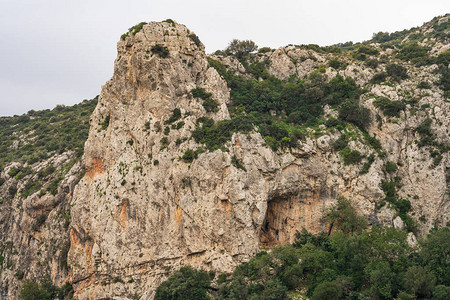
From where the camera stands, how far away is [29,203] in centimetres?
5597

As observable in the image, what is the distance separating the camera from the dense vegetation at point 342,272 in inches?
1382

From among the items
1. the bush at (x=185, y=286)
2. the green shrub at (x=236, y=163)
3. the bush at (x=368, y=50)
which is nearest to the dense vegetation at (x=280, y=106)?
the green shrub at (x=236, y=163)

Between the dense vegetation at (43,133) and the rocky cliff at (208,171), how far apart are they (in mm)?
17311

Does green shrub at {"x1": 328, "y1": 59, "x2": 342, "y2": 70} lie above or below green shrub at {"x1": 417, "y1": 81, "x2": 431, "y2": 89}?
above

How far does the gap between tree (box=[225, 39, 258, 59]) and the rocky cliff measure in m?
13.7

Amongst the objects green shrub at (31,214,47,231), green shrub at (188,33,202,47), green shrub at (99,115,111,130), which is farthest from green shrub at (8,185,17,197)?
green shrub at (188,33,202,47)

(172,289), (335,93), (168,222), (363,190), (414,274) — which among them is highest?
(335,93)

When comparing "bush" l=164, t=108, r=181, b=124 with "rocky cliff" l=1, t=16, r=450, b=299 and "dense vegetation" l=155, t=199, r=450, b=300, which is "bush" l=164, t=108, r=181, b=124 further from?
"dense vegetation" l=155, t=199, r=450, b=300

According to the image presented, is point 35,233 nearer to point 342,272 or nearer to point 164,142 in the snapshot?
point 164,142

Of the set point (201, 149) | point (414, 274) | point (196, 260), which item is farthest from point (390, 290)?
point (201, 149)

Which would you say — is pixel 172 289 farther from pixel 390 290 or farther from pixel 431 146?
pixel 431 146

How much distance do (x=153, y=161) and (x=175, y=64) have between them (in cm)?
1312

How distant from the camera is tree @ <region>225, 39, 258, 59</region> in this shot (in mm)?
67188

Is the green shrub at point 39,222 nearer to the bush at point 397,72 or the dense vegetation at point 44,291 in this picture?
the dense vegetation at point 44,291
